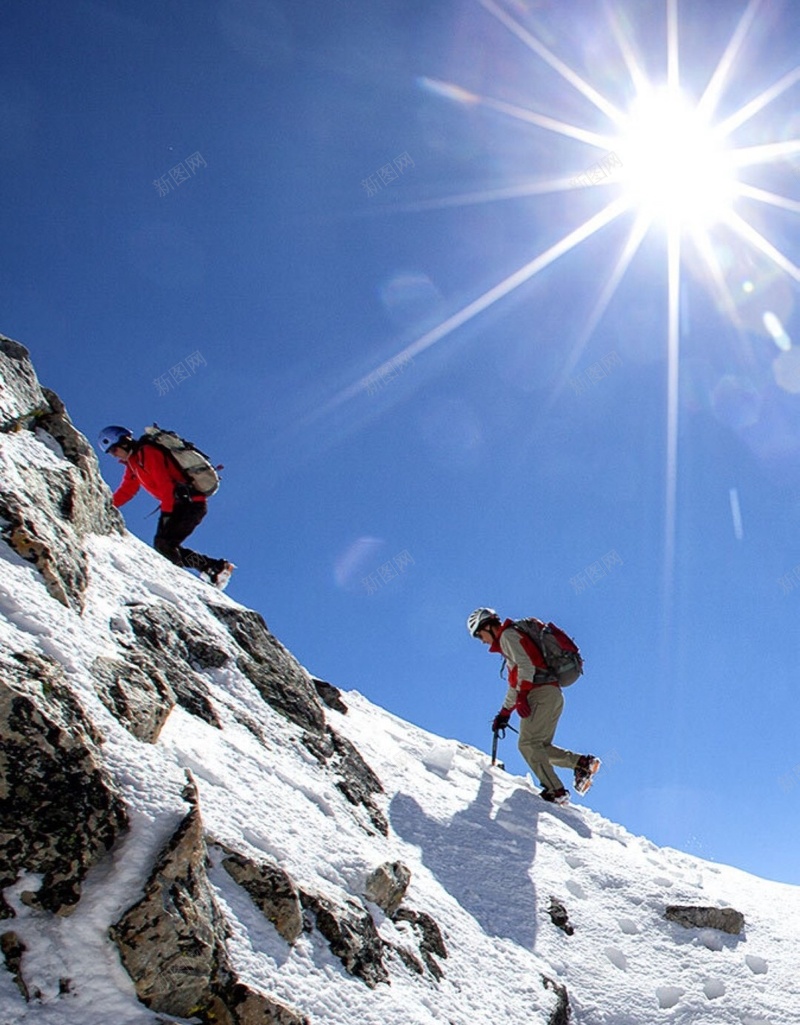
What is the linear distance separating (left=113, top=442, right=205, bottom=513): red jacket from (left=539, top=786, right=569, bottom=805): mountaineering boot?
758 cm

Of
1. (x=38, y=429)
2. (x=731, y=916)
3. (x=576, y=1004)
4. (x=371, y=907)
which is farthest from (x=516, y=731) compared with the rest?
(x=38, y=429)

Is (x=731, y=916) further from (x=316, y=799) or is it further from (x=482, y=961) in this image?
(x=316, y=799)

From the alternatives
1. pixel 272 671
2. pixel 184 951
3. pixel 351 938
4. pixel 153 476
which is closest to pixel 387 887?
pixel 351 938

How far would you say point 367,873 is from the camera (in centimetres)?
561

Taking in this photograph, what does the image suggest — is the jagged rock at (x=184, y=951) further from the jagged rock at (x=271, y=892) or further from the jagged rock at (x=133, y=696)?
the jagged rock at (x=133, y=696)

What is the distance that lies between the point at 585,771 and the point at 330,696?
4348 mm

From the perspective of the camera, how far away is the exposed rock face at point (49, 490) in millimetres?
5762

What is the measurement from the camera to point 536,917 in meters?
6.87

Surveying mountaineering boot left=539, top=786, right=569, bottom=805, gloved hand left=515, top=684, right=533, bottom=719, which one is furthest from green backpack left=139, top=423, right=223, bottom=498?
mountaineering boot left=539, top=786, right=569, bottom=805

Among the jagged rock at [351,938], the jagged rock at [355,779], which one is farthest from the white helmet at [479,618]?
the jagged rock at [351,938]

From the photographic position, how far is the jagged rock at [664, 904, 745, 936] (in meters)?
7.51

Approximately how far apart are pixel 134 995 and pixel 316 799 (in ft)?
10.0

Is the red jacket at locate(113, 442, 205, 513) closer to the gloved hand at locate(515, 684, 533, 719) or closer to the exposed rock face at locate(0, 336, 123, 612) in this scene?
the exposed rock face at locate(0, 336, 123, 612)

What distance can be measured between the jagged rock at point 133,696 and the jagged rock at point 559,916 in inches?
176
